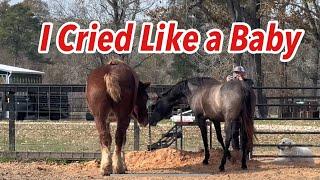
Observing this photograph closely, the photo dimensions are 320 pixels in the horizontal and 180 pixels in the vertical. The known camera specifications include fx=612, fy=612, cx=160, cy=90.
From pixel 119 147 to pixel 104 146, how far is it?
268 millimetres

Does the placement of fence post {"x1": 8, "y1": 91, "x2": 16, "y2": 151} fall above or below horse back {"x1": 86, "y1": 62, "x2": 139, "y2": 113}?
below

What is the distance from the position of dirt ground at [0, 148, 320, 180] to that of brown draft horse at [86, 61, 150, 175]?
1.03 feet

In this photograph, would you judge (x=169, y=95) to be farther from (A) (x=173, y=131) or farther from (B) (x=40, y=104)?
(B) (x=40, y=104)

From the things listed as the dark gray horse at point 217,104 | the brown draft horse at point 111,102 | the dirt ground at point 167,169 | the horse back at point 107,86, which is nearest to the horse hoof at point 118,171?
the brown draft horse at point 111,102

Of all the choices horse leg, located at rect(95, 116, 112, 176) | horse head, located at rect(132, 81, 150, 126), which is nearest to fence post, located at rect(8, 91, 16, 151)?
horse head, located at rect(132, 81, 150, 126)

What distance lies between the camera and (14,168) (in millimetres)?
10883

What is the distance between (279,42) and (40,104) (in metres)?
18.4

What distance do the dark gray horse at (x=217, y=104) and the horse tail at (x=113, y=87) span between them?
1.81 metres

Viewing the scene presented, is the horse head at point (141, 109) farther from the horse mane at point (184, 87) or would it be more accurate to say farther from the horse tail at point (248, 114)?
the horse tail at point (248, 114)

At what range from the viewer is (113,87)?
9.66 meters

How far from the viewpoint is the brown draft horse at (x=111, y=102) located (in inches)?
380

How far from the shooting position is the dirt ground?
950cm

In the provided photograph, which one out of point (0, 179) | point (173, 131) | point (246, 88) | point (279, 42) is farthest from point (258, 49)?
point (0, 179)

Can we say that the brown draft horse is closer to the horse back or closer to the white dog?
the horse back
